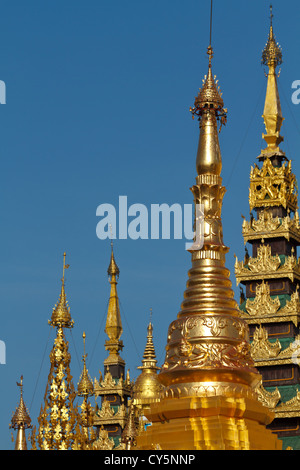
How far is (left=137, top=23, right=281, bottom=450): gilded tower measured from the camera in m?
28.7

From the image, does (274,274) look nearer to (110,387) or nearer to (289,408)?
(289,408)

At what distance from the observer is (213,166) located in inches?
1256

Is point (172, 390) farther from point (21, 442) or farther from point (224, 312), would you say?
point (21, 442)

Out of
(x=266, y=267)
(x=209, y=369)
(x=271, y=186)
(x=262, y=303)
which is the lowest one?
(x=209, y=369)

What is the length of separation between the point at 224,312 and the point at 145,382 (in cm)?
1988

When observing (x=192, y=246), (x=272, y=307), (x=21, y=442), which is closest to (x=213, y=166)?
(x=192, y=246)

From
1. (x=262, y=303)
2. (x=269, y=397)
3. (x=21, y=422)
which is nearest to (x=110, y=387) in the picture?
(x=262, y=303)

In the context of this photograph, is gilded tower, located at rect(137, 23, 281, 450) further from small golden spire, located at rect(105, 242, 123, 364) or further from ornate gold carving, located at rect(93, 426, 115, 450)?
small golden spire, located at rect(105, 242, 123, 364)

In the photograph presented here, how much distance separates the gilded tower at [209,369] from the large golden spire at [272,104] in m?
15.6

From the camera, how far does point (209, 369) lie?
29281 mm

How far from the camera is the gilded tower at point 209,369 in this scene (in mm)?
28656

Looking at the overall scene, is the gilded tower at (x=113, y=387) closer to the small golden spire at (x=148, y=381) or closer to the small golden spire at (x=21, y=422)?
the small golden spire at (x=148, y=381)

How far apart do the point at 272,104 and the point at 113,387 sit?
14582mm

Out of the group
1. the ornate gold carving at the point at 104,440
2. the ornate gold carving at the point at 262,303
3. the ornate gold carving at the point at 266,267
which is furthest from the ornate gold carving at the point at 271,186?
the ornate gold carving at the point at 104,440
